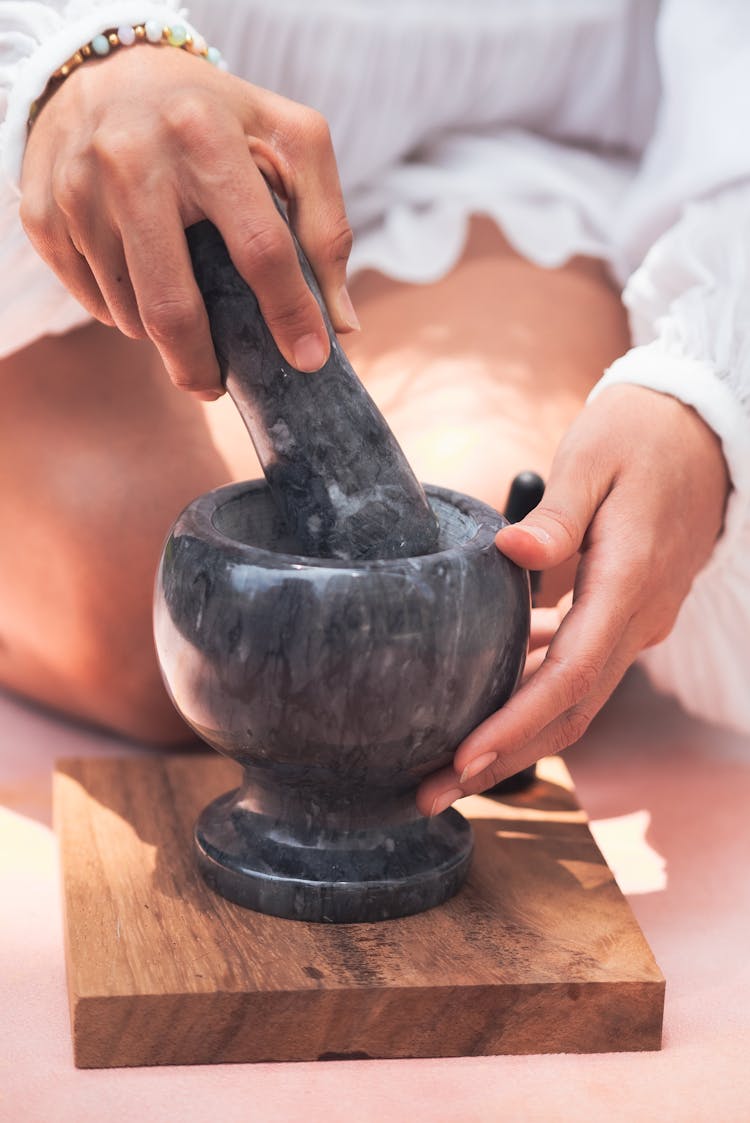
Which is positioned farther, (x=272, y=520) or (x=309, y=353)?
(x=272, y=520)

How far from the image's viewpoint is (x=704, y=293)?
121cm

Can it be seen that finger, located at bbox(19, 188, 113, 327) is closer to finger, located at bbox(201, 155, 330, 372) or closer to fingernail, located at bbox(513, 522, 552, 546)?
finger, located at bbox(201, 155, 330, 372)

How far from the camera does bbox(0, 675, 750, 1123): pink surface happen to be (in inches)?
29.5

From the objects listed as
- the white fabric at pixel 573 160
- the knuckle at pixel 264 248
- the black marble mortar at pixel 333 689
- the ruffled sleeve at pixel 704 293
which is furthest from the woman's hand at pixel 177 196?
the ruffled sleeve at pixel 704 293

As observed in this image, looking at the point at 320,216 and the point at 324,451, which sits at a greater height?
the point at 320,216

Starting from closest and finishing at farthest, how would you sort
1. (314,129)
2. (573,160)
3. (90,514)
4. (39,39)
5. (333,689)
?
1. (333,689)
2. (314,129)
3. (39,39)
4. (90,514)
5. (573,160)

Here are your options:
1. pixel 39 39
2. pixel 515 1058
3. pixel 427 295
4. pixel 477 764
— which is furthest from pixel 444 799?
pixel 427 295

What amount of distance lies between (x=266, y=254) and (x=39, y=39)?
0.34m

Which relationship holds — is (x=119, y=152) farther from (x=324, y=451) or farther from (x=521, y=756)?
(x=521, y=756)

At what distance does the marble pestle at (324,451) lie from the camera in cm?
84

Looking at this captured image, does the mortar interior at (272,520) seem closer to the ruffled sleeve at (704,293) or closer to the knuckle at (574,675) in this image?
the knuckle at (574,675)

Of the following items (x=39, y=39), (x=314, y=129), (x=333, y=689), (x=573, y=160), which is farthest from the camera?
(x=573, y=160)

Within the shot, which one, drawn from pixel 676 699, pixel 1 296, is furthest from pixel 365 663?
pixel 676 699

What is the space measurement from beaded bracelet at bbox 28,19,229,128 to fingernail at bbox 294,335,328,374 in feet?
0.82
